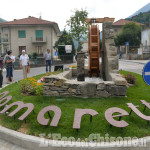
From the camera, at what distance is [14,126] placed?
15.6ft

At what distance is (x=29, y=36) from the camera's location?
37188 mm

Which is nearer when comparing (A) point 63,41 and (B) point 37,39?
(A) point 63,41

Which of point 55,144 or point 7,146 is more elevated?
point 55,144

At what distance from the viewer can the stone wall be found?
21.2 feet

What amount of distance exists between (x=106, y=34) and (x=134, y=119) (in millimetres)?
6005

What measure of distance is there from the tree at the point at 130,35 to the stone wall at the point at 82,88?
44.5 metres

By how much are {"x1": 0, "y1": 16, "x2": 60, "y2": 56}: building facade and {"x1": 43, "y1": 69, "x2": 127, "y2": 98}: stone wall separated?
1194 inches

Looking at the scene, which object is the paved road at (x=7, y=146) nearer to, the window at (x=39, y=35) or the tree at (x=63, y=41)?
the tree at (x=63, y=41)

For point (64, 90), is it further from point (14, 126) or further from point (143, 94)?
point (143, 94)

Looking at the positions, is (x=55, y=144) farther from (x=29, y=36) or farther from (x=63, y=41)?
(x=29, y=36)

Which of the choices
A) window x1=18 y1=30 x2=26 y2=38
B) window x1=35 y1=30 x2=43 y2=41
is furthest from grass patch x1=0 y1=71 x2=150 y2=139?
window x1=18 y1=30 x2=26 y2=38

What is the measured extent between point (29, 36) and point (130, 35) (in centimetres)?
2528

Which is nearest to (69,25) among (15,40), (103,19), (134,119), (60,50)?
(60,50)

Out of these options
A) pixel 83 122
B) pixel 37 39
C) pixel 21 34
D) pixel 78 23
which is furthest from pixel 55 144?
pixel 21 34
